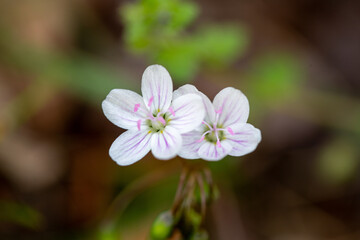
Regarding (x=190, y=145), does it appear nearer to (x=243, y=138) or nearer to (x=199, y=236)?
(x=243, y=138)

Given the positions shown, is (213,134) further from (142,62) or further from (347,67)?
(347,67)

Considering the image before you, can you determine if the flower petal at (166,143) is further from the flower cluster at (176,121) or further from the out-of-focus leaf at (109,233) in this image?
the out-of-focus leaf at (109,233)

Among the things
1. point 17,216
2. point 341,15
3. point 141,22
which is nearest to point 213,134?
point 141,22

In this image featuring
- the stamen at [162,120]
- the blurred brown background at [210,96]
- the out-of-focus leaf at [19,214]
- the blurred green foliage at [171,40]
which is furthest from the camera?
the blurred brown background at [210,96]

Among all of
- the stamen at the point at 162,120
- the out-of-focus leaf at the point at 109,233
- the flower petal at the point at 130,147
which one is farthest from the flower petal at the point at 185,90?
the out-of-focus leaf at the point at 109,233

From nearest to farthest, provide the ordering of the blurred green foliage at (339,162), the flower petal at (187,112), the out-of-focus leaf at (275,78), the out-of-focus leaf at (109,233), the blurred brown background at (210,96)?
the flower petal at (187,112), the out-of-focus leaf at (109,233), the blurred brown background at (210,96), the blurred green foliage at (339,162), the out-of-focus leaf at (275,78)

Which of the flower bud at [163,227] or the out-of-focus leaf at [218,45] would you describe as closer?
the flower bud at [163,227]
